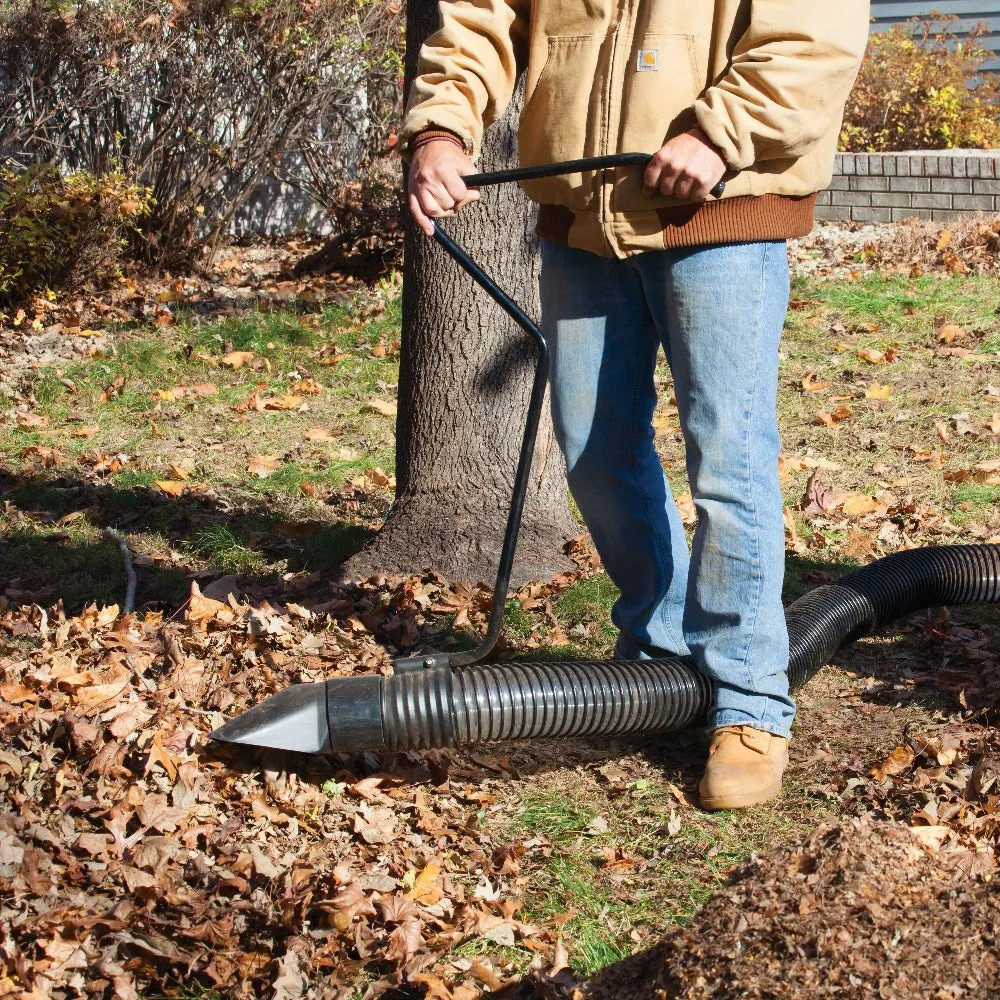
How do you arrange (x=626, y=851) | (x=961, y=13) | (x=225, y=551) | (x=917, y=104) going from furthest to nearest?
(x=961, y=13), (x=917, y=104), (x=225, y=551), (x=626, y=851)

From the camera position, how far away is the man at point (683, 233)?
2.52 metres

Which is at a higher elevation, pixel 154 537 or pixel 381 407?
pixel 381 407

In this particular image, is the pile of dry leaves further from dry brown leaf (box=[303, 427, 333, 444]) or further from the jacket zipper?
dry brown leaf (box=[303, 427, 333, 444])

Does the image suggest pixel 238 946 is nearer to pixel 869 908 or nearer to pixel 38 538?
pixel 869 908

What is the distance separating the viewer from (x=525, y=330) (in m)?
3.05

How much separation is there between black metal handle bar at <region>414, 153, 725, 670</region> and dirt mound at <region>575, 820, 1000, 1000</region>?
115 centimetres

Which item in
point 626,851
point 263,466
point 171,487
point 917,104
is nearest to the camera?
point 626,851

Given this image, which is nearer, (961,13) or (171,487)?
(171,487)

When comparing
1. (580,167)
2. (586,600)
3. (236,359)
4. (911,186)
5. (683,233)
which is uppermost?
(911,186)

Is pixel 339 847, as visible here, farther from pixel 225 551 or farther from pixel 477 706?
pixel 225 551

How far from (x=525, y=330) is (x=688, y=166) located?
2.28ft

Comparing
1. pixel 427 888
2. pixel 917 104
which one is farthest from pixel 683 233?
pixel 917 104

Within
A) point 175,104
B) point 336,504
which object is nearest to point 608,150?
point 336,504

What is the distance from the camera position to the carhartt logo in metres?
2.58
